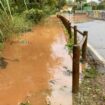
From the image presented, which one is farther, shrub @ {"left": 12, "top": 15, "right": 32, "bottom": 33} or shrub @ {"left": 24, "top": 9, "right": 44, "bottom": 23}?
shrub @ {"left": 24, "top": 9, "right": 44, "bottom": 23}

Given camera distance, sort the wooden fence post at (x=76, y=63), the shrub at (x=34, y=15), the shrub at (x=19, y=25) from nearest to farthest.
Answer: the wooden fence post at (x=76, y=63), the shrub at (x=19, y=25), the shrub at (x=34, y=15)

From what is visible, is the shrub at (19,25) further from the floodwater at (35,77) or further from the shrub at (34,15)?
the shrub at (34,15)

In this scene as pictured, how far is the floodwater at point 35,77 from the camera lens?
573 cm

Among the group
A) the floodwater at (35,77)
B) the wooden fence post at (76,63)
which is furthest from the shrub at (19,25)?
the wooden fence post at (76,63)

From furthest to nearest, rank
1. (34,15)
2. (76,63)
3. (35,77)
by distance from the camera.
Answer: (34,15) → (35,77) → (76,63)

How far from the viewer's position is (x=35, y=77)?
722 centimetres

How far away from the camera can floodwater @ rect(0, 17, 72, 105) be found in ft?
18.8

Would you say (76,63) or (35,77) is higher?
(76,63)

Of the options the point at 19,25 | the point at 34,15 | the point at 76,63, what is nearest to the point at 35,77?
the point at 76,63

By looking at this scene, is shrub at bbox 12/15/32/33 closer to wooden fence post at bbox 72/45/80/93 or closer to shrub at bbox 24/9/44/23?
shrub at bbox 24/9/44/23

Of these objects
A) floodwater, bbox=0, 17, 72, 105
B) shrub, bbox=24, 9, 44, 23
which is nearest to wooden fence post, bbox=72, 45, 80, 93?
floodwater, bbox=0, 17, 72, 105

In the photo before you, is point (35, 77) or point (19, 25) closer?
point (35, 77)

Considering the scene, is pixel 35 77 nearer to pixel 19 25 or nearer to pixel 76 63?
pixel 76 63

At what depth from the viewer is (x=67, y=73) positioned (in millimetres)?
7539
